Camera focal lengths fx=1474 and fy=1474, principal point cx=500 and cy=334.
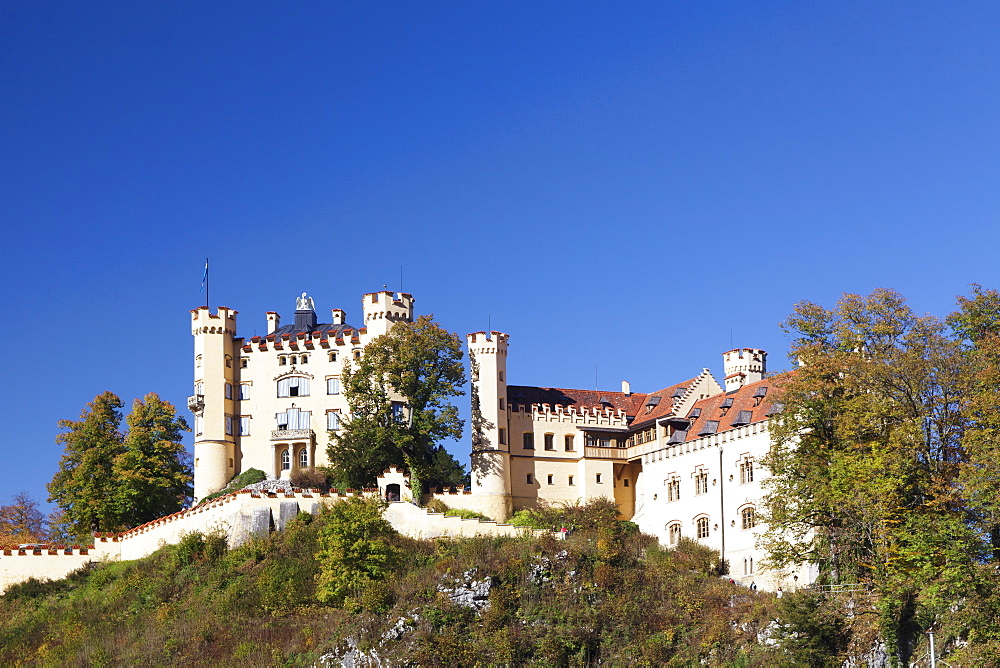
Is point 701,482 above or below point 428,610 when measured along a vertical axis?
above

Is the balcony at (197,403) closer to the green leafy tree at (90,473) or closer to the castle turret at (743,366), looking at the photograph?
the green leafy tree at (90,473)

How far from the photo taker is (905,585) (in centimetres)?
6128

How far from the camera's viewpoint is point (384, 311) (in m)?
90.1

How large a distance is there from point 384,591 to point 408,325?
1937cm

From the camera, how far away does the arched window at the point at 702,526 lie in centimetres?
7812

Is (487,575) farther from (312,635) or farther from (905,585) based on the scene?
(905,585)

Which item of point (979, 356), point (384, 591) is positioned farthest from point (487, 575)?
point (979, 356)

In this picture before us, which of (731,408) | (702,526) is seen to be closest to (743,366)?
(731,408)

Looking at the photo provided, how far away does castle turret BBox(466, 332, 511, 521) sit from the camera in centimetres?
8438

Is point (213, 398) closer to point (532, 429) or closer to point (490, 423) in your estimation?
point (490, 423)

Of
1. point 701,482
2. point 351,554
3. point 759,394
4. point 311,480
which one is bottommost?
point 351,554

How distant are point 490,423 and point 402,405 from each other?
5.34 m

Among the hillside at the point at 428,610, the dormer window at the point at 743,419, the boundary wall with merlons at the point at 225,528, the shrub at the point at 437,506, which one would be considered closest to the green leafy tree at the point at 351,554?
the hillside at the point at 428,610

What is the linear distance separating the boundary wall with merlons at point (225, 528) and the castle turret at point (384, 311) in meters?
12.8
